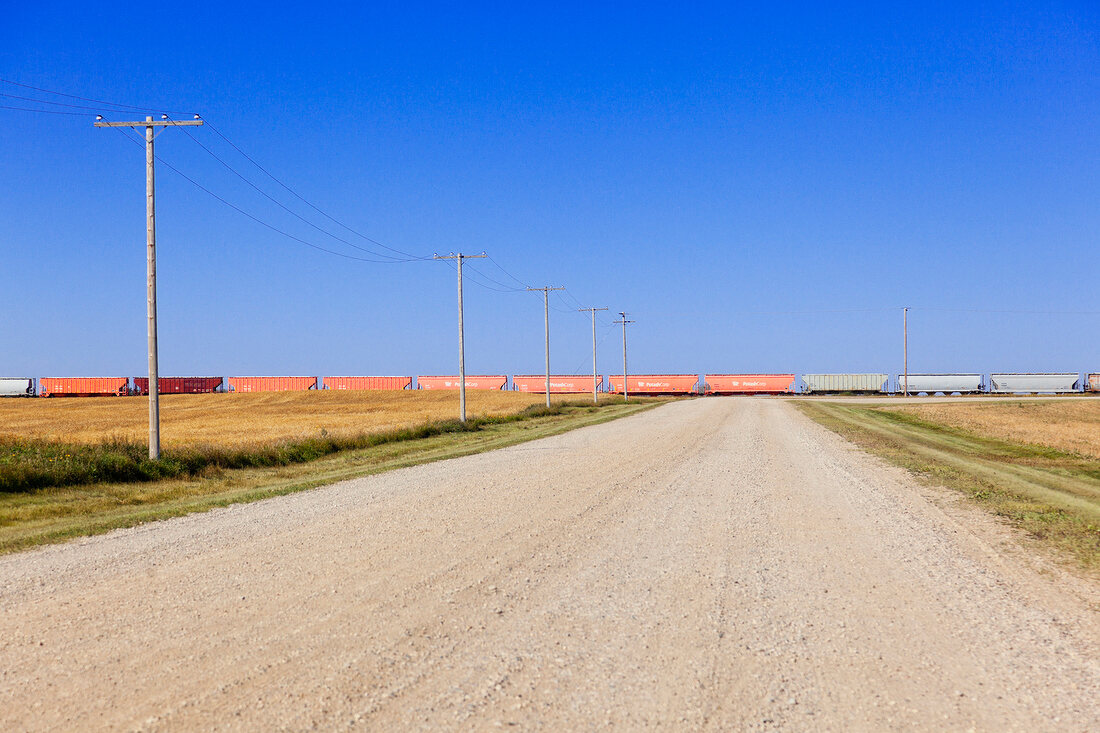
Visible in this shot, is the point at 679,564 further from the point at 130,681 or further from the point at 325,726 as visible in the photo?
the point at 130,681

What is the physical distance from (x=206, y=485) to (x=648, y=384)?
83436mm

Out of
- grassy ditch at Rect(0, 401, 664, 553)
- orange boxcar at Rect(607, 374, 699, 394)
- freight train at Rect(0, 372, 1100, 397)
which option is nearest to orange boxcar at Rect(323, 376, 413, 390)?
freight train at Rect(0, 372, 1100, 397)

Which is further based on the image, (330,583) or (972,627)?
(330,583)

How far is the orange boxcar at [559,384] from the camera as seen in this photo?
334 ft

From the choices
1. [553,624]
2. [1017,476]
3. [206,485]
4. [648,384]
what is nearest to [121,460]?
[206,485]

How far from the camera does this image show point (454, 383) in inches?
4119

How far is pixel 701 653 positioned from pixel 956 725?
1.61 meters

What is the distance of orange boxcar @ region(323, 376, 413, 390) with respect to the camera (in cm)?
10706

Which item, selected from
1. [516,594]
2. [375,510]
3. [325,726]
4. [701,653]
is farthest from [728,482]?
[325,726]

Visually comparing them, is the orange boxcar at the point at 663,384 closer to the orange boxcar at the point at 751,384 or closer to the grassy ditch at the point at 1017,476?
the orange boxcar at the point at 751,384

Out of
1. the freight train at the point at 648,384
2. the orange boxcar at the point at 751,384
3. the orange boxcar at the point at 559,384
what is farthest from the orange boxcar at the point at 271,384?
the orange boxcar at the point at 751,384

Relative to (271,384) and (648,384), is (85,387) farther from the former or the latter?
(648,384)

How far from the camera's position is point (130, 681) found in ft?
15.9

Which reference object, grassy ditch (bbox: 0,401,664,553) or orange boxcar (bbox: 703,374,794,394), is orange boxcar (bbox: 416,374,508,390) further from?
grassy ditch (bbox: 0,401,664,553)
